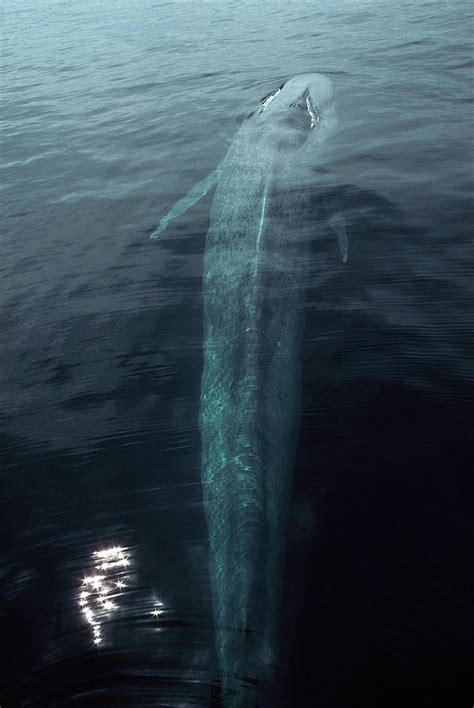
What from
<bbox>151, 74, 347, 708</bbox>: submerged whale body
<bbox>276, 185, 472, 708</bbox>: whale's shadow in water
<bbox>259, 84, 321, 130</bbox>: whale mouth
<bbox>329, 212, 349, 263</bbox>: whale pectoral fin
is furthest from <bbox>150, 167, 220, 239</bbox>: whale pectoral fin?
<bbox>259, 84, 321, 130</bbox>: whale mouth

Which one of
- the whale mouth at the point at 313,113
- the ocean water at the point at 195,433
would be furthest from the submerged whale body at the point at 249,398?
the whale mouth at the point at 313,113

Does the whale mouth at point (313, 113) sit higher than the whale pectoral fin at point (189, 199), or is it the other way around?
the whale mouth at point (313, 113)

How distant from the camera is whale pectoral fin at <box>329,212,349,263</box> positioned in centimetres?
866

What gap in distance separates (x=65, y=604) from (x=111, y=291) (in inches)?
202

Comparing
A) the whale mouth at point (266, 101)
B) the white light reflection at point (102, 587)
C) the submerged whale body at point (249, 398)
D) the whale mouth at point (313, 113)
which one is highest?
the whale mouth at point (266, 101)

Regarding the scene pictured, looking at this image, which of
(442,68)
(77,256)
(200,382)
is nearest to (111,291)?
(77,256)

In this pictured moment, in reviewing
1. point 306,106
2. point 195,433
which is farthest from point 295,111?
point 195,433

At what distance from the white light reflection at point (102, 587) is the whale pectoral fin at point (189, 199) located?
6.48 meters

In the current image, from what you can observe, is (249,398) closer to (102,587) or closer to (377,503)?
(377,503)

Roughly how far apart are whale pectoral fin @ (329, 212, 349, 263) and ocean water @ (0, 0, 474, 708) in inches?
5.8

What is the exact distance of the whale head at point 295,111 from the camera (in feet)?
43.3

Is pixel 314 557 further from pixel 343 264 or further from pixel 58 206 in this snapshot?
pixel 58 206

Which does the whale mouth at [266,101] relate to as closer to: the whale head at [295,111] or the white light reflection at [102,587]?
the whale head at [295,111]

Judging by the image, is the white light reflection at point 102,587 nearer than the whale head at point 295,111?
Yes
